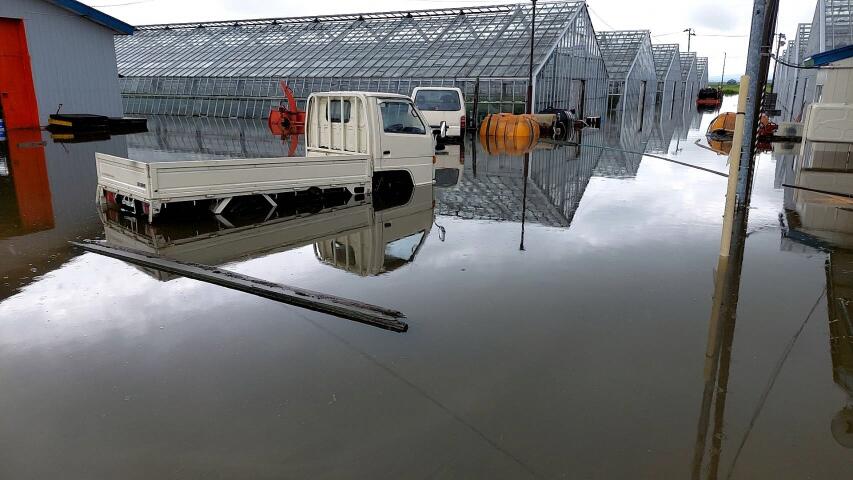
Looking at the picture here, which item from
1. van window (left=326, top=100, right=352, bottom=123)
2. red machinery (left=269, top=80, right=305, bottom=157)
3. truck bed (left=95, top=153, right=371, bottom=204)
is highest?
van window (left=326, top=100, right=352, bottom=123)

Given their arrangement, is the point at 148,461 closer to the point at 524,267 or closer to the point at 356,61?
the point at 524,267

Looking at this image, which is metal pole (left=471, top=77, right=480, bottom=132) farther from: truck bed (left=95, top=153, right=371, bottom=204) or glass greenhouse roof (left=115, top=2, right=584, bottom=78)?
truck bed (left=95, top=153, right=371, bottom=204)

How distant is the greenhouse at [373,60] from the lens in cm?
2812

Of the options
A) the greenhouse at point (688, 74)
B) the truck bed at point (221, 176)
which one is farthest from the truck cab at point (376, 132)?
the greenhouse at point (688, 74)

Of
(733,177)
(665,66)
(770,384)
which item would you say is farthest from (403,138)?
(665,66)

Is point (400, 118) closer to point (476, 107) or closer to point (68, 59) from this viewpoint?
point (476, 107)

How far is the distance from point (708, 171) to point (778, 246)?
8.12 metres

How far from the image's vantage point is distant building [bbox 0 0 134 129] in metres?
23.8

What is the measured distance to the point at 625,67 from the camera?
45.3 meters

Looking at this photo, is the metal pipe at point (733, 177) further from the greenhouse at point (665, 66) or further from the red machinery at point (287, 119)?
the greenhouse at point (665, 66)

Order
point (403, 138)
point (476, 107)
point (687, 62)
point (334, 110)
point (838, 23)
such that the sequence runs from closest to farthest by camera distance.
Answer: point (403, 138) → point (334, 110) → point (838, 23) → point (476, 107) → point (687, 62)

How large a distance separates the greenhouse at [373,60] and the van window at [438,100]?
5464mm

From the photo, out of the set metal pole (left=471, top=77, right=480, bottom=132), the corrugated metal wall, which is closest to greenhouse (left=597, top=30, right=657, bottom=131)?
metal pole (left=471, top=77, right=480, bottom=132)

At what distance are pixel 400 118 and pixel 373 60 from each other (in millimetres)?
22520
